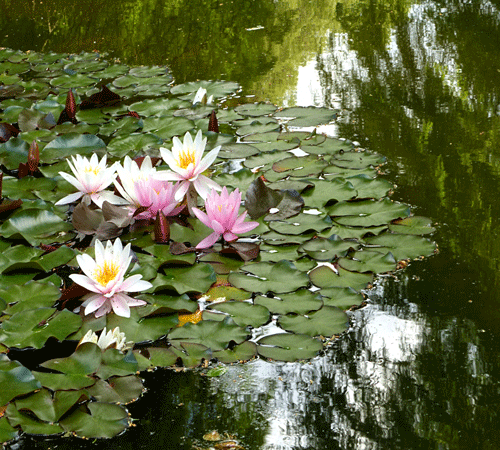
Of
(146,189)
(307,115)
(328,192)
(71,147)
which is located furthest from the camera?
(307,115)

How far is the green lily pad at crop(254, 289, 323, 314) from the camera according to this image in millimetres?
1941

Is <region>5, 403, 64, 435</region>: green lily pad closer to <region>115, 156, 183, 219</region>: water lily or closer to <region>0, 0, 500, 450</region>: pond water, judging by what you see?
<region>0, 0, 500, 450</region>: pond water

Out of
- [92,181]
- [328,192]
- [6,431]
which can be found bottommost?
[6,431]

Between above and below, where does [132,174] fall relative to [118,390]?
above

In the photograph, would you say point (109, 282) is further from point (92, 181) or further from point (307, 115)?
point (307, 115)

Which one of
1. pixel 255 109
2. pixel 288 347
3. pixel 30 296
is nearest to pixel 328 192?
pixel 288 347

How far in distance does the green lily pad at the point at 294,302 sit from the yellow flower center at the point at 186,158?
648 mm

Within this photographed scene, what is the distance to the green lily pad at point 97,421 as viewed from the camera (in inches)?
59.2

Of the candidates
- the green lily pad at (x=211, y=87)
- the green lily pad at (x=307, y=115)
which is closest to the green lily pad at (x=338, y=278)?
the green lily pad at (x=307, y=115)

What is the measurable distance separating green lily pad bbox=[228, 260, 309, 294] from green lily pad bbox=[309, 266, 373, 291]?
5 centimetres

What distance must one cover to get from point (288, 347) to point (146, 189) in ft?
3.01

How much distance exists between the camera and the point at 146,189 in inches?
91.8

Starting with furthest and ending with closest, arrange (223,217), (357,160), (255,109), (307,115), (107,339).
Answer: (255,109), (307,115), (357,160), (223,217), (107,339)

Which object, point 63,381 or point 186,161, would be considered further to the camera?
point 186,161
